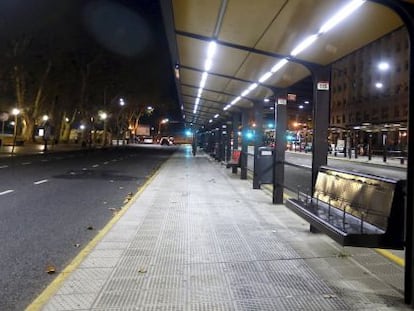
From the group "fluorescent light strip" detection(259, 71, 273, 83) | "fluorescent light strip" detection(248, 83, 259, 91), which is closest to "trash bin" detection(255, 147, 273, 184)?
"fluorescent light strip" detection(248, 83, 259, 91)

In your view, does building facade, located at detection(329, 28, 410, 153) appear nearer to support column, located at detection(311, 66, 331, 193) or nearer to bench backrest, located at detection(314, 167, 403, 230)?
support column, located at detection(311, 66, 331, 193)

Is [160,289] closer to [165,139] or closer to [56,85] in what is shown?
[56,85]

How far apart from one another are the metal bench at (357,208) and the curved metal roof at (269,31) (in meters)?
1.86

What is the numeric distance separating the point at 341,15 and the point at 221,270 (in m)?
3.37

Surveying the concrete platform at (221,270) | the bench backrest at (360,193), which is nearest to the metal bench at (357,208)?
the bench backrest at (360,193)

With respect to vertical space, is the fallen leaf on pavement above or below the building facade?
below

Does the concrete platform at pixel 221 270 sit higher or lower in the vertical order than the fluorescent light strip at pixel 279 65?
lower

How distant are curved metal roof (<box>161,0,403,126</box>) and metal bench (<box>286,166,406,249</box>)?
6.09 feet

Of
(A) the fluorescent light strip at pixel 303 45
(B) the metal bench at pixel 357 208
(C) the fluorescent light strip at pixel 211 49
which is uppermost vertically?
(C) the fluorescent light strip at pixel 211 49

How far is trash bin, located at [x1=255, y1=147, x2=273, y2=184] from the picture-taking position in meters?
13.9

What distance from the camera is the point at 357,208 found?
6.73 metres

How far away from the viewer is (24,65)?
166ft

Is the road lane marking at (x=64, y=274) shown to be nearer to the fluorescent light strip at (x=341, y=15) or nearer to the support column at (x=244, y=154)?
the fluorescent light strip at (x=341, y=15)

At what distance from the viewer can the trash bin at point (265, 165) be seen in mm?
13867
